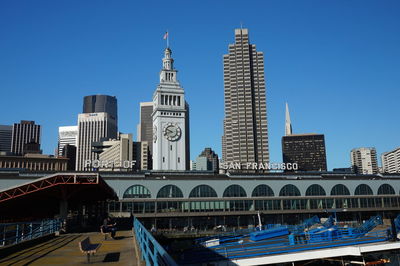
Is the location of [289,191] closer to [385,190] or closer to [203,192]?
[203,192]

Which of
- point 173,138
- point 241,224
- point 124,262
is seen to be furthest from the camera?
point 173,138

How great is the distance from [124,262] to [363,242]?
42.2 metres

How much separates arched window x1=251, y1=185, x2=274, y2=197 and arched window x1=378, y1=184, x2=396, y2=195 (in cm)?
3272

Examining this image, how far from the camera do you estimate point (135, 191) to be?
283 feet

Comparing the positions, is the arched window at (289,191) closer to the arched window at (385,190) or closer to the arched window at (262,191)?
the arched window at (262,191)

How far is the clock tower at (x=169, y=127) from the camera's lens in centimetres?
14050

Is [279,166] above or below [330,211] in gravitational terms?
above

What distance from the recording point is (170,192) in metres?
87.8

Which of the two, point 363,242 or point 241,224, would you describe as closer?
point 363,242

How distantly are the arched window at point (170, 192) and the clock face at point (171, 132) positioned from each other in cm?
5485

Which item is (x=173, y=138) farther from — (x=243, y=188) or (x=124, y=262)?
(x=124, y=262)

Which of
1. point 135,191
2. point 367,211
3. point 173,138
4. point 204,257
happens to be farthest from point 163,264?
point 173,138

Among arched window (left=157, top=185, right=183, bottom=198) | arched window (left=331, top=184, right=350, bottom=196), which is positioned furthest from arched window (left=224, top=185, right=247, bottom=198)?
arched window (left=331, top=184, right=350, bottom=196)

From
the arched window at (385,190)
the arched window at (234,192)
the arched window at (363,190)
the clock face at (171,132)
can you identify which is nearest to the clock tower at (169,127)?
the clock face at (171,132)
